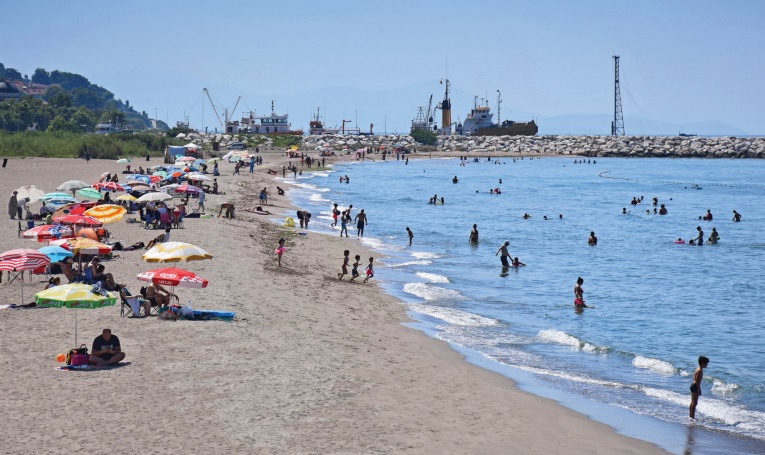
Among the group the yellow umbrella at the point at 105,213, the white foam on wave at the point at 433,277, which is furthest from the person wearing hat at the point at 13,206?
the white foam on wave at the point at 433,277

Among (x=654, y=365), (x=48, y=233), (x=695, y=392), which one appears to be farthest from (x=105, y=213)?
(x=695, y=392)

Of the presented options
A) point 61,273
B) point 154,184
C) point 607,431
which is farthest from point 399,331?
point 154,184

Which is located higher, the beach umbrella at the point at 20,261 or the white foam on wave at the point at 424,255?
the beach umbrella at the point at 20,261

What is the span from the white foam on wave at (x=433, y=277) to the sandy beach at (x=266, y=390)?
237 inches

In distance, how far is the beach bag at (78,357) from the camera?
1359cm

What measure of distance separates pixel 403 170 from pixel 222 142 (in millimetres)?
33052

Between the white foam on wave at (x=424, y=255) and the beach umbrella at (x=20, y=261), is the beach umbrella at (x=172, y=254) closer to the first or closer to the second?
the beach umbrella at (x=20, y=261)

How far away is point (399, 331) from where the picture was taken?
1912cm

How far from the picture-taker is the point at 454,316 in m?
21.8

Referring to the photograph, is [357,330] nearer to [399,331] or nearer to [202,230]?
[399,331]

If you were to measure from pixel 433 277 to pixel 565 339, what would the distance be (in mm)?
8590

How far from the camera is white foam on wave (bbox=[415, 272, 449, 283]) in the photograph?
27344 mm

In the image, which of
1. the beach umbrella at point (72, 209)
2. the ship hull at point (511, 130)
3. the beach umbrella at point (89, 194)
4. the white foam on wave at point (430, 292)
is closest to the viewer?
the white foam on wave at point (430, 292)

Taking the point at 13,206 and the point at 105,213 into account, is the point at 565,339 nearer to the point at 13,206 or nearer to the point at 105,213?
the point at 105,213
